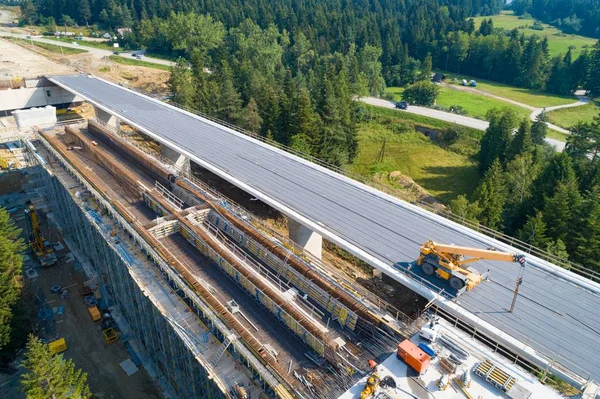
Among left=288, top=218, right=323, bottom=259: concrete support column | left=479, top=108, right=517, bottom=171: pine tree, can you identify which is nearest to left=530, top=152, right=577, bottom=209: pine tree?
left=479, top=108, right=517, bottom=171: pine tree

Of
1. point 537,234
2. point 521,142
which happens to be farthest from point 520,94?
point 537,234

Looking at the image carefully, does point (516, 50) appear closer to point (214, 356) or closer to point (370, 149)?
point (370, 149)

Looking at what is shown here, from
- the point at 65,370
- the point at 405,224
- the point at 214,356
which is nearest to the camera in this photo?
the point at 214,356

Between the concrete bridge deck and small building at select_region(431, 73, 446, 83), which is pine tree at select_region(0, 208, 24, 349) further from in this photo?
A: small building at select_region(431, 73, 446, 83)

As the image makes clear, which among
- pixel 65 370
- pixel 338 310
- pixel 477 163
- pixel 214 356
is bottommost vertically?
pixel 477 163

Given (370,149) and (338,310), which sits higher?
(338,310)

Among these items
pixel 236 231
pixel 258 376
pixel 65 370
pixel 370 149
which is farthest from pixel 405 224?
pixel 370 149

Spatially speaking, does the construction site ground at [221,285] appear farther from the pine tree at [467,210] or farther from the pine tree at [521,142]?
the pine tree at [521,142]

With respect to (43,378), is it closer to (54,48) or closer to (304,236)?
(304,236)
